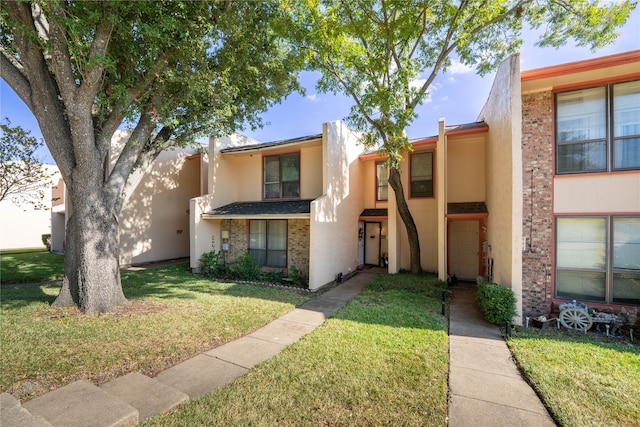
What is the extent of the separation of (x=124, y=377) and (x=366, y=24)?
1046cm

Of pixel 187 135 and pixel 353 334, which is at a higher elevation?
pixel 187 135

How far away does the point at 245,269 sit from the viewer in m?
10.8

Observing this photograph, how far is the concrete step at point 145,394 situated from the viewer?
3.24 meters

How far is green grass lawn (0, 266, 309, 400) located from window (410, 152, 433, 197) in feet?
21.6

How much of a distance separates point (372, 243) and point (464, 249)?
4.09 meters

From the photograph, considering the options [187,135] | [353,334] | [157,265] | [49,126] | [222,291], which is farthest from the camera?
[157,265]

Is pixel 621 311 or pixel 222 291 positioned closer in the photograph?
pixel 621 311

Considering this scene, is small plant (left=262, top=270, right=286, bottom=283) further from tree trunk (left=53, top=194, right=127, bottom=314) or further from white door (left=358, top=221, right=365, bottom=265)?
tree trunk (left=53, top=194, right=127, bottom=314)

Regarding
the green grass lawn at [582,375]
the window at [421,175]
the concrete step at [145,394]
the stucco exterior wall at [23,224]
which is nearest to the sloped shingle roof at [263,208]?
the window at [421,175]

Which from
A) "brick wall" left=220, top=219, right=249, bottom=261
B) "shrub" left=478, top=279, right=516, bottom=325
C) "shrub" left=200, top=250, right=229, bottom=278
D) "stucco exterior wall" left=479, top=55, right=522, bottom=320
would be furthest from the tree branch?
"shrub" left=478, top=279, right=516, bottom=325

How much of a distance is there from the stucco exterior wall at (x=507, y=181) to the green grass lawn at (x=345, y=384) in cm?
231

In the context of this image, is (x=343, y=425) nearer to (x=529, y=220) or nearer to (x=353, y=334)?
(x=353, y=334)

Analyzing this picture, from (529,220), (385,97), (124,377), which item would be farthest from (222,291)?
(529,220)

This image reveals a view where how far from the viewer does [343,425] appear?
10.1ft
